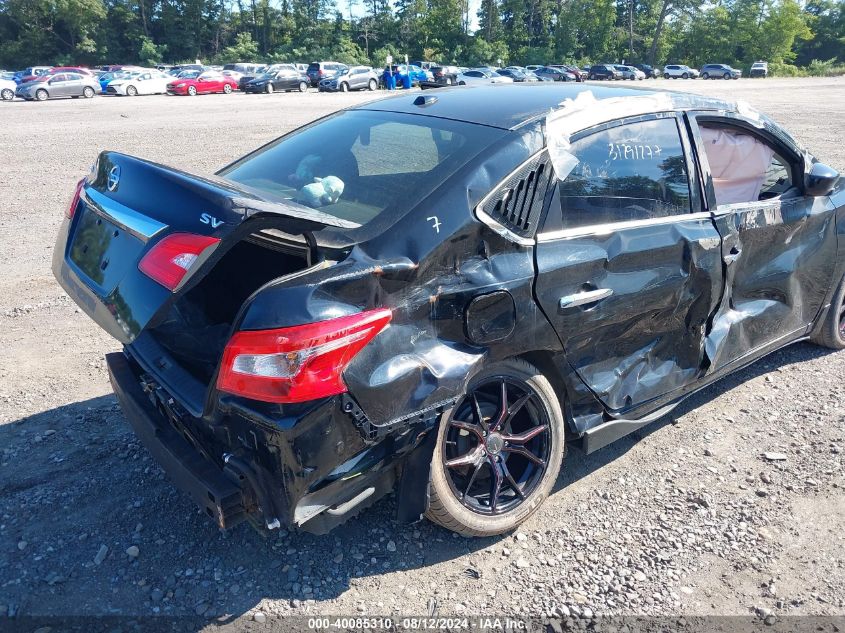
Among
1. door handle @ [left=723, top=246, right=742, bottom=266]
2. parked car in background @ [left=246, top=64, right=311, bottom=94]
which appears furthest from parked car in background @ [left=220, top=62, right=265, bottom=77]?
door handle @ [left=723, top=246, right=742, bottom=266]

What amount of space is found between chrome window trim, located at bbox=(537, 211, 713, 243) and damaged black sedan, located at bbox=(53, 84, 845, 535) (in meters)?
0.01

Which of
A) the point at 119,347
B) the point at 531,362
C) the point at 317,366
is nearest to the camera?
the point at 317,366

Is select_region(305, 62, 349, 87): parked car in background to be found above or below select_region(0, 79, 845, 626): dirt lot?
above

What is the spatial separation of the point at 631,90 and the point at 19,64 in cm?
7729

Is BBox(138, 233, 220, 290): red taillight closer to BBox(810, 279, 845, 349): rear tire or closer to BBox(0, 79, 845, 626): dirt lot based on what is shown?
BBox(0, 79, 845, 626): dirt lot

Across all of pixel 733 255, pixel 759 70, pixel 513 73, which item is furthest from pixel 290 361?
pixel 759 70

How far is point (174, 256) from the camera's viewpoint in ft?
7.54

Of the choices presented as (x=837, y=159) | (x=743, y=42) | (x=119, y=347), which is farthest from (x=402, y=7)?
(x=119, y=347)

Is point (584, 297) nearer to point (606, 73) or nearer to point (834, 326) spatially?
point (834, 326)

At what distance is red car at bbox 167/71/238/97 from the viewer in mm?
37281

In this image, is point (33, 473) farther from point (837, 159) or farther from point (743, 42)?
point (743, 42)

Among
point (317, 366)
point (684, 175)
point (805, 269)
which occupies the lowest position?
point (805, 269)

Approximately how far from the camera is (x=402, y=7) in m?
75.2

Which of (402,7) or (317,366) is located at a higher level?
(402,7)
